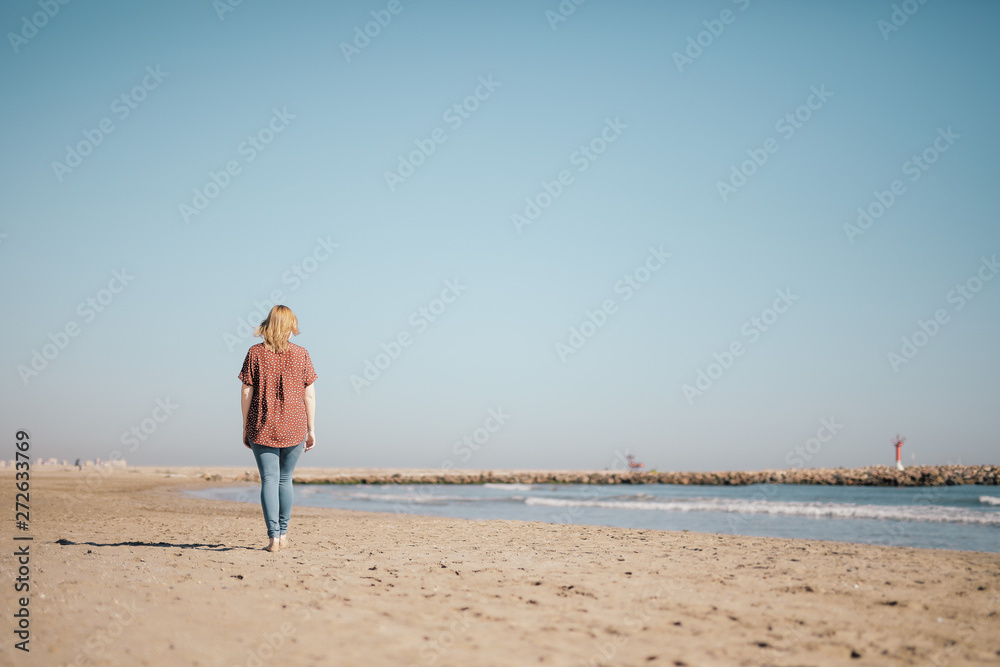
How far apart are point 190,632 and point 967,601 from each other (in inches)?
203

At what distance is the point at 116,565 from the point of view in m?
5.66

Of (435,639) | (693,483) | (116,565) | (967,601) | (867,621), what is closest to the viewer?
(435,639)

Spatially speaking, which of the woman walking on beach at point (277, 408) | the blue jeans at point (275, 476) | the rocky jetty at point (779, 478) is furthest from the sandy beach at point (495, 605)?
the rocky jetty at point (779, 478)

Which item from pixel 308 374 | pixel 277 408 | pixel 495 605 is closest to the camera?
pixel 495 605

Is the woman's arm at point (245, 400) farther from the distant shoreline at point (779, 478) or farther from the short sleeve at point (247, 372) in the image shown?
the distant shoreline at point (779, 478)

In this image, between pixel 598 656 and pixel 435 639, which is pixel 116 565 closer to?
pixel 435 639

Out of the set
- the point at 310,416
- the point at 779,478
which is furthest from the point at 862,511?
the point at 779,478

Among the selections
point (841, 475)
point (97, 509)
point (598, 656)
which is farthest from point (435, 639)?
point (841, 475)

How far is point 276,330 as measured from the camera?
6.35 m

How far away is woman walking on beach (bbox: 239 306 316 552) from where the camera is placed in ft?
20.3

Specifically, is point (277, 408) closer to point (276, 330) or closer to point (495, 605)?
point (276, 330)

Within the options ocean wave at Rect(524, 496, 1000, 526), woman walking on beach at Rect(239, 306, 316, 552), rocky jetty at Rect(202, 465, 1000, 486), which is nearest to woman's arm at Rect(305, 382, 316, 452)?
woman walking on beach at Rect(239, 306, 316, 552)

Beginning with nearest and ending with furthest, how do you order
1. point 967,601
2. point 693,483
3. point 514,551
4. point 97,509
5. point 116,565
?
1. point 967,601
2. point 116,565
3. point 514,551
4. point 97,509
5. point 693,483

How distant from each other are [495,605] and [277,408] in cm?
304
